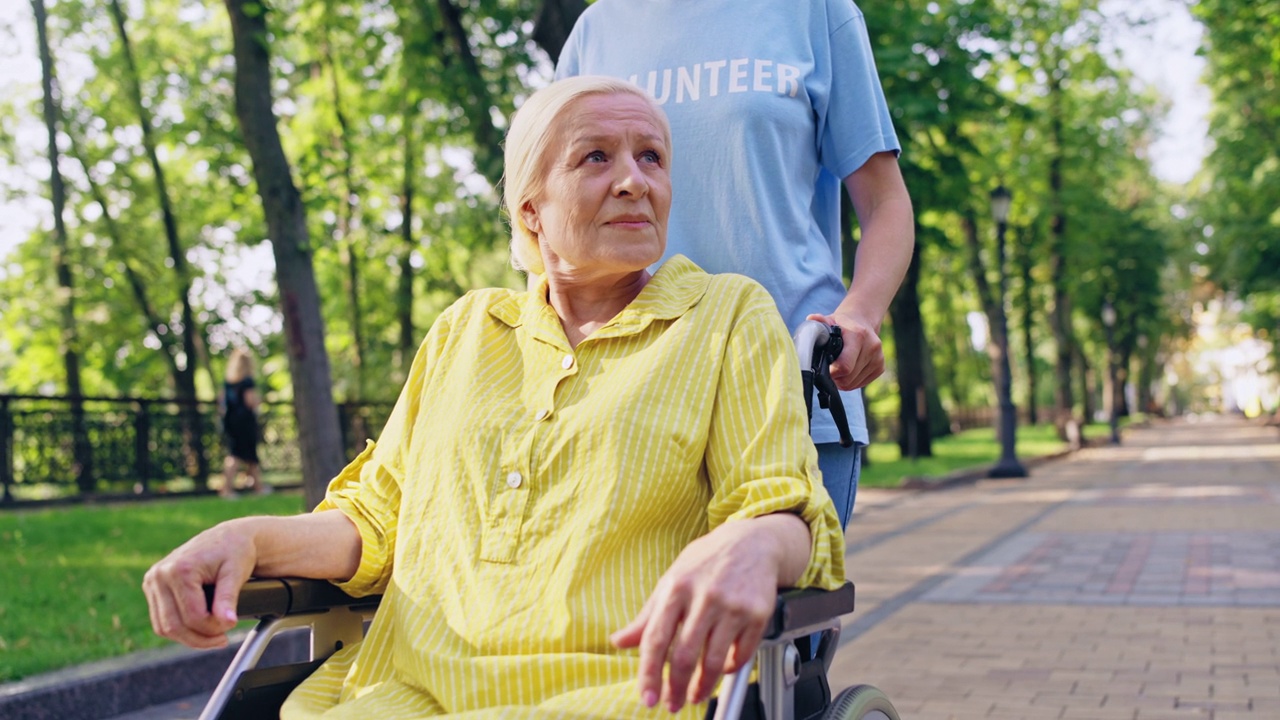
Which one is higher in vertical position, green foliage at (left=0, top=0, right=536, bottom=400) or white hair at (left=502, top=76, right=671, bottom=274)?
green foliage at (left=0, top=0, right=536, bottom=400)

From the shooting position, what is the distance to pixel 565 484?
1.89m

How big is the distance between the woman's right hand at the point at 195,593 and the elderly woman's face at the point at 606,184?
2.36 ft

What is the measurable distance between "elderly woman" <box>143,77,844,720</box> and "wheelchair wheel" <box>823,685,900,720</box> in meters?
0.31

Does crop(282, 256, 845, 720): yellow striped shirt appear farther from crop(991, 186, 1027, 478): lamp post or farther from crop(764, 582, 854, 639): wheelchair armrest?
crop(991, 186, 1027, 478): lamp post

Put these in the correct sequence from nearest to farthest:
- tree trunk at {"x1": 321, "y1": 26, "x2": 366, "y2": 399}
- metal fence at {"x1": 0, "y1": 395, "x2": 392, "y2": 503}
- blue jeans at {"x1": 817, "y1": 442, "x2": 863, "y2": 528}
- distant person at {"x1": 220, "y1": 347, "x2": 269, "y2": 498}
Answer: blue jeans at {"x1": 817, "y1": 442, "x2": 863, "y2": 528} < metal fence at {"x1": 0, "y1": 395, "x2": 392, "y2": 503} < distant person at {"x1": 220, "y1": 347, "x2": 269, "y2": 498} < tree trunk at {"x1": 321, "y1": 26, "x2": 366, "y2": 399}

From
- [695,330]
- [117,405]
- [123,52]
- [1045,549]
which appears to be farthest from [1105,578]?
[123,52]

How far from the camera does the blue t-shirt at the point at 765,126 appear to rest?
2.39 metres

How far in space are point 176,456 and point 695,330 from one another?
57.5 feet

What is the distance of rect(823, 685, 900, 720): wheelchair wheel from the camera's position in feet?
6.56

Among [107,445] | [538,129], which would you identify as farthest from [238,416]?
[538,129]

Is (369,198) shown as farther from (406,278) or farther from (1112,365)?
(1112,365)

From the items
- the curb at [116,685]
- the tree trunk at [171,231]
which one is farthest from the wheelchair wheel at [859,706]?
the tree trunk at [171,231]

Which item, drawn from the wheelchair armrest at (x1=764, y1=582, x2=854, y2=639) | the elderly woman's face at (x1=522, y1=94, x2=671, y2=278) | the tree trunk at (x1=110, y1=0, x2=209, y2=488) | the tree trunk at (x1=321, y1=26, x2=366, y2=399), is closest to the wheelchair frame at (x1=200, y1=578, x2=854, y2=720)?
the wheelchair armrest at (x1=764, y1=582, x2=854, y2=639)

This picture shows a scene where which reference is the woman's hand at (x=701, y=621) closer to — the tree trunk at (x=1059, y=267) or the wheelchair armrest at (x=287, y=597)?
the wheelchair armrest at (x=287, y=597)
